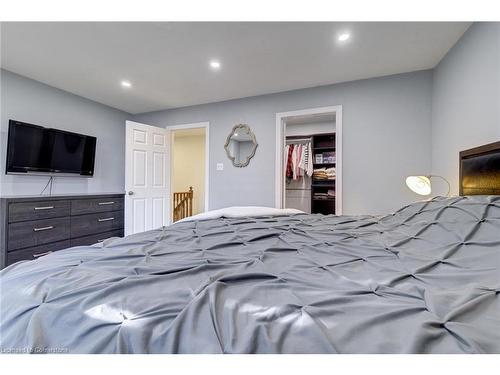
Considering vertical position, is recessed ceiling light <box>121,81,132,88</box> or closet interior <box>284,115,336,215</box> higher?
recessed ceiling light <box>121,81,132,88</box>

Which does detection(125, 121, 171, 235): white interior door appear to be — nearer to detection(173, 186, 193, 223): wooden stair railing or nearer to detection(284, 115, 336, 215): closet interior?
detection(173, 186, 193, 223): wooden stair railing

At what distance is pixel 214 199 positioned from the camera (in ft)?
12.4

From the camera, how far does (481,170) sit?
5.42ft

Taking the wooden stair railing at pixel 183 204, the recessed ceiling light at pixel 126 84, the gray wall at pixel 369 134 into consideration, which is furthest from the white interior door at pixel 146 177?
the wooden stair railing at pixel 183 204

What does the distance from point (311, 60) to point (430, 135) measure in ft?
5.18

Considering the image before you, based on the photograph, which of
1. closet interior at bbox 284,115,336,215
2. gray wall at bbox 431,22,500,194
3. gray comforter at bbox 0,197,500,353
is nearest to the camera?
gray comforter at bbox 0,197,500,353

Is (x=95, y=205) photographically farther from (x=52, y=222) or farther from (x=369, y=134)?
(x=369, y=134)

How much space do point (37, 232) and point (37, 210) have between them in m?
0.23

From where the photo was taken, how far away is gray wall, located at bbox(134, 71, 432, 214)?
2.71 metres

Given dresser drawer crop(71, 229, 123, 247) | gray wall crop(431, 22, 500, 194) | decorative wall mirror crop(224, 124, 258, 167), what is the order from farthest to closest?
decorative wall mirror crop(224, 124, 258, 167) < dresser drawer crop(71, 229, 123, 247) < gray wall crop(431, 22, 500, 194)

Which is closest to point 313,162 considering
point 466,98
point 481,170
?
point 466,98

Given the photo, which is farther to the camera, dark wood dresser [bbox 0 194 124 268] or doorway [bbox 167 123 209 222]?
doorway [bbox 167 123 209 222]

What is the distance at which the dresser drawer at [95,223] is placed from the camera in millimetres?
2926

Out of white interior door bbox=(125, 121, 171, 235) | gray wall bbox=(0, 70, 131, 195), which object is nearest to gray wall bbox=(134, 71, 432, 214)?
white interior door bbox=(125, 121, 171, 235)
